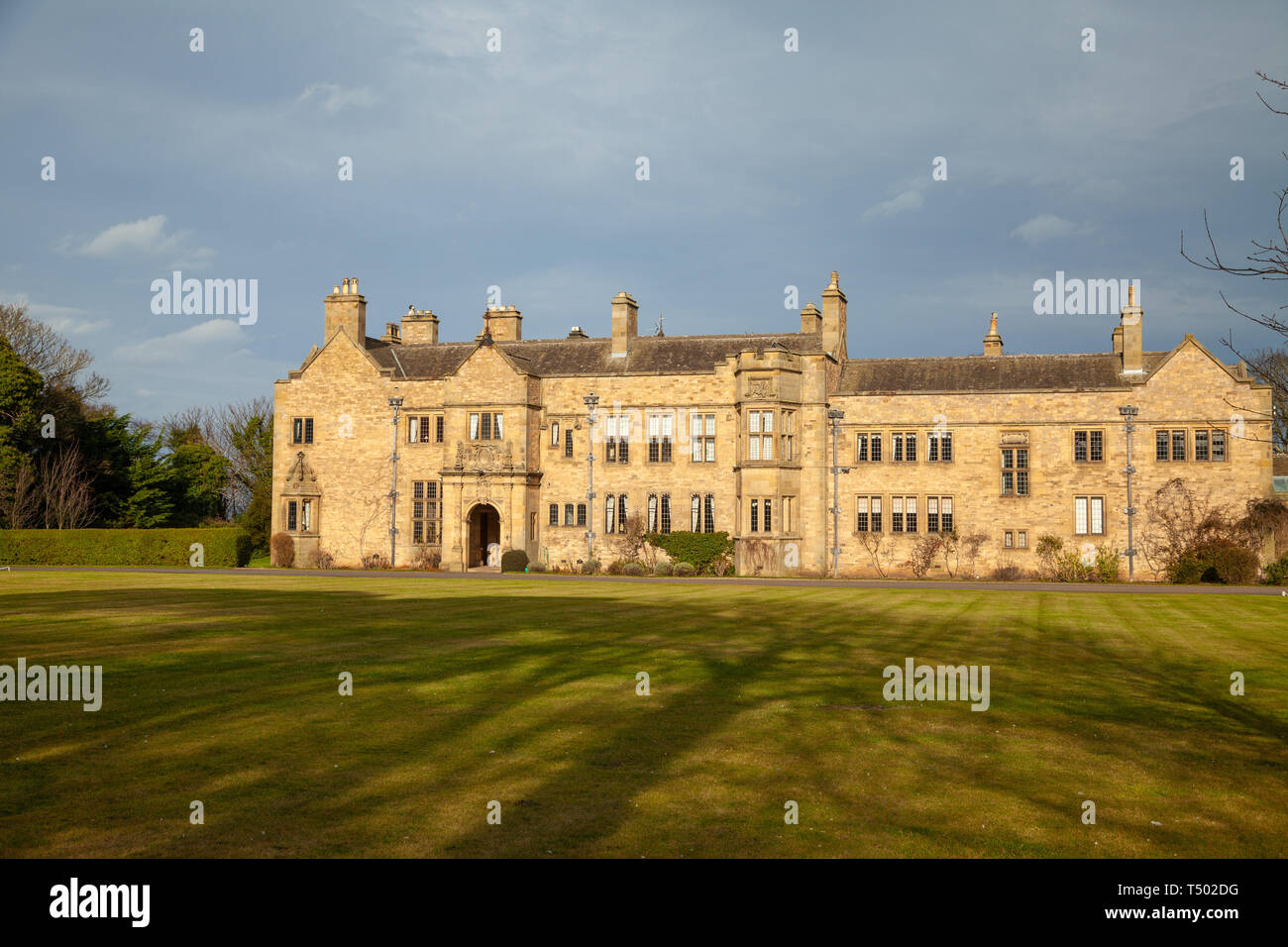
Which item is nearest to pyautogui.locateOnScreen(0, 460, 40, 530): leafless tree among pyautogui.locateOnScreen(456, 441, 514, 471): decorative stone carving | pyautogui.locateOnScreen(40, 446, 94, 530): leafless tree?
pyautogui.locateOnScreen(40, 446, 94, 530): leafless tree

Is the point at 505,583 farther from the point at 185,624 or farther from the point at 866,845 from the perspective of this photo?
the point at 866,845

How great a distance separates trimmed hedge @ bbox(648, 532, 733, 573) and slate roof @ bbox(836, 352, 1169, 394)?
8.71m

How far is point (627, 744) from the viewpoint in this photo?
33.3 feet

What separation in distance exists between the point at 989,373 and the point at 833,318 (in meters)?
7.32

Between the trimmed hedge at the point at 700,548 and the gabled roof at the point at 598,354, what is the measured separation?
7.50 metres

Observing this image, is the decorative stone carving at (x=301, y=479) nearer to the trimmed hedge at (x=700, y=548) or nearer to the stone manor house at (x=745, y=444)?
the stone manor house at (x=745, y=444)

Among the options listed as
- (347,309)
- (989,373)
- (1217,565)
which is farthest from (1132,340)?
(347,309)

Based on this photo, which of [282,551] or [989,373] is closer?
[989,373]

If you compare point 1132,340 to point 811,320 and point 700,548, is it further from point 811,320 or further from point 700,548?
point 700,548

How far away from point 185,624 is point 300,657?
17.2ft

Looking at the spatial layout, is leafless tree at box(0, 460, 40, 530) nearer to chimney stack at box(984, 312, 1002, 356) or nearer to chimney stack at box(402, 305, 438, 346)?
chimney stack at box(402, 305, 438, 346)

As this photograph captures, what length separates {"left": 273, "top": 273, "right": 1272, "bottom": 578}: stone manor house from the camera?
1684 inches

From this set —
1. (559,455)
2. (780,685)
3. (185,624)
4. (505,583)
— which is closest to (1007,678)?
(780,685)
